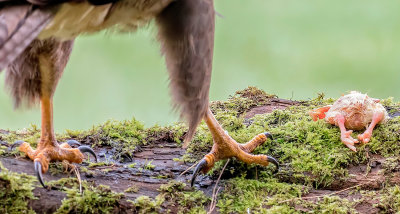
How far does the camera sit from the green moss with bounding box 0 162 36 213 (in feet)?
11.1

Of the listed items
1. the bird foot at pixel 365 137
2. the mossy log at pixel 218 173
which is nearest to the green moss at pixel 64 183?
the mossy log at pixel 218 173

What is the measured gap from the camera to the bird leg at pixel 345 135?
4410mm

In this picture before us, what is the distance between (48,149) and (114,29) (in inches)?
39.0

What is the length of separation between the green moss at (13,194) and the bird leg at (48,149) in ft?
0.89

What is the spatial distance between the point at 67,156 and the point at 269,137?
5.27ft

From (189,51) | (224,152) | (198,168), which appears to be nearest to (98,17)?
(189,51)

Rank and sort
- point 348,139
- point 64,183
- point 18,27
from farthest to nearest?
point 348,139 → point 64,183 → point 18,27

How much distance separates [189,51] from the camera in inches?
156

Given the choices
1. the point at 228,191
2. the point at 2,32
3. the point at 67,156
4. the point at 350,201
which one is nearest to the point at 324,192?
the point at 350,201

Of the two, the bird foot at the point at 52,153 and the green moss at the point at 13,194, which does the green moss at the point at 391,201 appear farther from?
the green moss at the point at 13,194

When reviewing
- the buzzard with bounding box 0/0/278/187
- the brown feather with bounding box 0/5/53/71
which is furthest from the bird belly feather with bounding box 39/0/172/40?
the brown feather with bounding box 0/5/53/71

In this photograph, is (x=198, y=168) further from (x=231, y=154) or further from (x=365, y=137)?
(x=365, y=137)

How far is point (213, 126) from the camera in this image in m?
4.43

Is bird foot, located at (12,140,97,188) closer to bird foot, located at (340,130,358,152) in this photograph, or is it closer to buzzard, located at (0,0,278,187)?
buzzard, located at (0,0,278,187)
